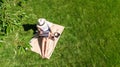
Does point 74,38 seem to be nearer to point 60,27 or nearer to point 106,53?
point 60,27

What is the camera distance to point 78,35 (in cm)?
1125

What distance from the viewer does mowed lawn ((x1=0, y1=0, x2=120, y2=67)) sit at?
10.6 m

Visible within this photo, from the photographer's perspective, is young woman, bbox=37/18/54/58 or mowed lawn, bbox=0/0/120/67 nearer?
young woman, bbox=37/18/54/58

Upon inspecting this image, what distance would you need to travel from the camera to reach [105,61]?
10367 millimetres

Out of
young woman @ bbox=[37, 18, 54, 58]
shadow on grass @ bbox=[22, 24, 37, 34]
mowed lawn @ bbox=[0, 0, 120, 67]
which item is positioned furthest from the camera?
shadow on grass @ bbox=[22, 24, 37, 34]

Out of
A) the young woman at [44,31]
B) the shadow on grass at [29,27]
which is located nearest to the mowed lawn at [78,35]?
the shadow on grass at [29,27]

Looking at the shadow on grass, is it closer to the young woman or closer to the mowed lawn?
the mowed lawn

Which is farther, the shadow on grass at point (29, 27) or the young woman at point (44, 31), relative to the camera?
the shadow on grass at point (29, 27)

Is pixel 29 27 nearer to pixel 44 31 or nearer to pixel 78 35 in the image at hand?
pixel 44 31

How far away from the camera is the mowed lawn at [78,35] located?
416 inches

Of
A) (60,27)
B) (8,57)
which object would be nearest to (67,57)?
(60,27)

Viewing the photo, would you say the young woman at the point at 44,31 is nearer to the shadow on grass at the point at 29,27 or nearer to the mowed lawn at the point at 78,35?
the mowed lawn at the point at 78,35

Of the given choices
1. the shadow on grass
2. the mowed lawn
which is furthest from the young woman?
the shadow on grass

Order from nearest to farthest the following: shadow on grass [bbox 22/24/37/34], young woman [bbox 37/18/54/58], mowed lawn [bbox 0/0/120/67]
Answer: young woman [bbox 37/18/54/58]
mowed lawn [bbox 0/0/120/67]
shadow on grass [bbox 22/24/37/34]
